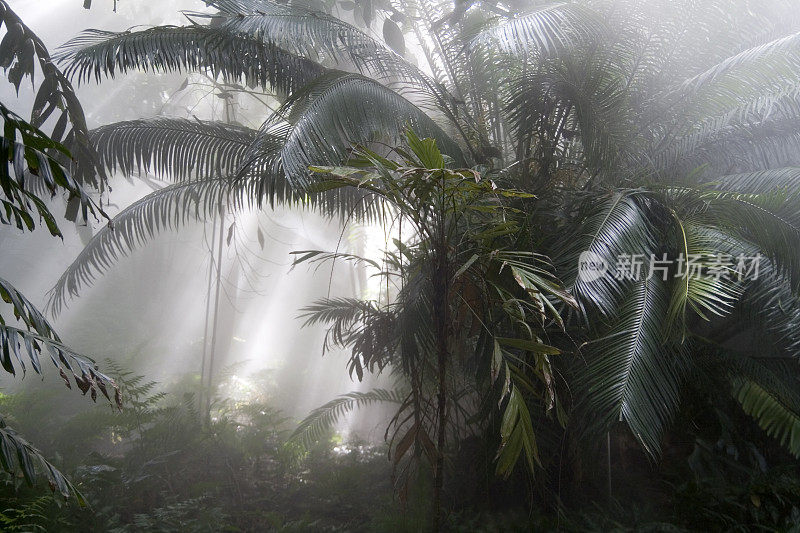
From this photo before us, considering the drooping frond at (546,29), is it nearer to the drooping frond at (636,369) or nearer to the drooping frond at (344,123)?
the drooping frond at (344,123)

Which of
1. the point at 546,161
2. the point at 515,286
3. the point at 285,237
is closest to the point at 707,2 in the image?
the point at 546,161

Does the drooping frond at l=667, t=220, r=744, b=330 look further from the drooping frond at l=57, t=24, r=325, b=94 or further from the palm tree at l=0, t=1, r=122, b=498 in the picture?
the drooping frond at l=57, t=24, r=325, b=94

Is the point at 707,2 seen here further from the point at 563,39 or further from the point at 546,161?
the point at 546,161

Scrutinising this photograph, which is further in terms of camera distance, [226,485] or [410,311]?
[226,485]

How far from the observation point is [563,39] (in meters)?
2.81

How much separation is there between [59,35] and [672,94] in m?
11.5

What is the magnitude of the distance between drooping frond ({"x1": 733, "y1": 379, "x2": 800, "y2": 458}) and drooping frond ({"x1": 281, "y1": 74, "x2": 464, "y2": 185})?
1.97 m

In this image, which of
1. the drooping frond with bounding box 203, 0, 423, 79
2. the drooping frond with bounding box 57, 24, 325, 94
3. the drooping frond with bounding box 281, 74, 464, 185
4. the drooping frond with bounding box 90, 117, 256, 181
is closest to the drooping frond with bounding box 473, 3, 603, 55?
the drooping frond with bounding box 281, 74, 464, 185

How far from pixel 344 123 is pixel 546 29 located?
111 centimetres

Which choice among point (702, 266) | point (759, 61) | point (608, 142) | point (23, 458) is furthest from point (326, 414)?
point (759, 61)

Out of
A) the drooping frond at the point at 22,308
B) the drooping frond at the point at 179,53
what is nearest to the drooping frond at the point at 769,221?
the drooping frond at the point at 179,53

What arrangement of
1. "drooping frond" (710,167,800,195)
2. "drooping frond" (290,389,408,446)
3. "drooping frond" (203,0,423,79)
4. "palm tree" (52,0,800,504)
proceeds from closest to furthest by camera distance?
"palm tree" (52,0,800,504) → "drooping frond" (710,167,800,195) → "drooping frond" (203,0,423,79) → "drooping frond" (290,389,408,446)

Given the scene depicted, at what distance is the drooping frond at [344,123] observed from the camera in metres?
2.56

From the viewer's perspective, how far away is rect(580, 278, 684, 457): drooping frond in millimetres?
2240
